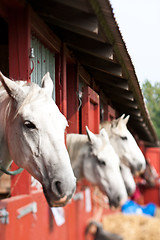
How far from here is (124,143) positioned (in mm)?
5051

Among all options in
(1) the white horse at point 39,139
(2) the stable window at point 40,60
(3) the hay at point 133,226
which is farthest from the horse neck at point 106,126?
(3) the hay at point 133,226

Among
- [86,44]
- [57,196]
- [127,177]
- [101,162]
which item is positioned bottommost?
[127,177]

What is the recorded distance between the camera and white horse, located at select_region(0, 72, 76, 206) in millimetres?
2332

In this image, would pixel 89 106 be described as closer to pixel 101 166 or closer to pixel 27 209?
pixel 27 209

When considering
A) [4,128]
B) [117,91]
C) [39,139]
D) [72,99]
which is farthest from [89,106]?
[39,139]

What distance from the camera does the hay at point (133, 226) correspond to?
9.95 metres

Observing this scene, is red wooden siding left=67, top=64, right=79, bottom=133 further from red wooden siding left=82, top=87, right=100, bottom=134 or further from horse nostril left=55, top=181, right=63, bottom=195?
horse nostril left=55, top=181, right=63, bottom=195

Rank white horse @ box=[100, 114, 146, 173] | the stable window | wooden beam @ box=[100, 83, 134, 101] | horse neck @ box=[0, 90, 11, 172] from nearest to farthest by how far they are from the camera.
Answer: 1. horse neck @ box=[0, 90, 11, 172]
2. the stable window
3. wooden beam @ box=[100, 83, 134, 101]
4. white horse @ box=[100, 114, 146, 173]

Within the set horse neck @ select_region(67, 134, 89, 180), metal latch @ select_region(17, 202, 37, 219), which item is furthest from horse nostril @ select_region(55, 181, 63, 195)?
metal latch @ select_region(17, 202, 37, 219)

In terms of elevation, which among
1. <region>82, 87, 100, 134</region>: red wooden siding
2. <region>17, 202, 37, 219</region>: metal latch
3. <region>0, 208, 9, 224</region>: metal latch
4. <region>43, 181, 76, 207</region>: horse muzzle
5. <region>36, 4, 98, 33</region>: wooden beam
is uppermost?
<region>36, 4, 98, 33</region>: wooden beam

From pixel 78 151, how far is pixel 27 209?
3.12 feet

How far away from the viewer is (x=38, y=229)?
14.9ft

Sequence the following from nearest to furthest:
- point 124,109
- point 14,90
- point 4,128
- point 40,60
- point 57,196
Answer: point 57,196 < point 14,90 < point 4,128 < point 40,60 < point 124,109

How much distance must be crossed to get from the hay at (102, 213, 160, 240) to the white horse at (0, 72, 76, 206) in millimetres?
7849
